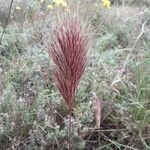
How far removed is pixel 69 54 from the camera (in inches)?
59.4

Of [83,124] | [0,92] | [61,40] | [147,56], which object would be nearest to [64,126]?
[83,124]

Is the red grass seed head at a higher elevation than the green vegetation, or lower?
higher

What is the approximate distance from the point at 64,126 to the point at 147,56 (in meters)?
0.69

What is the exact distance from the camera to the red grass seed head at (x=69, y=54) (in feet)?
4.95

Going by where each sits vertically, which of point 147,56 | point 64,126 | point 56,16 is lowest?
point 64,126

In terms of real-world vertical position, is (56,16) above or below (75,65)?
above

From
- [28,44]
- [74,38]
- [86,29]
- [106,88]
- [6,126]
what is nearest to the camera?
[74,38]

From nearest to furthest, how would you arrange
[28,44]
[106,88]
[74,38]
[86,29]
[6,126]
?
[74,38] < [86,29] < [6,126] < [106,88] < [28,44]

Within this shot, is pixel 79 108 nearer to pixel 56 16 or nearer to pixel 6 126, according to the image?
pixel 6 126

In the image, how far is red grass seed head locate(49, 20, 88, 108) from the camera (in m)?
1.51

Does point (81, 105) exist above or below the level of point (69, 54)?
below

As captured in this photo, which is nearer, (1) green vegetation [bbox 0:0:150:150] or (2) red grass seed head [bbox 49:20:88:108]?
(2) red grass seed head [bbox 49:20:88:108]

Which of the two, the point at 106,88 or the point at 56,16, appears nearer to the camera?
the point at 56,16

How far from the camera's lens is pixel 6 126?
7.16 feet
